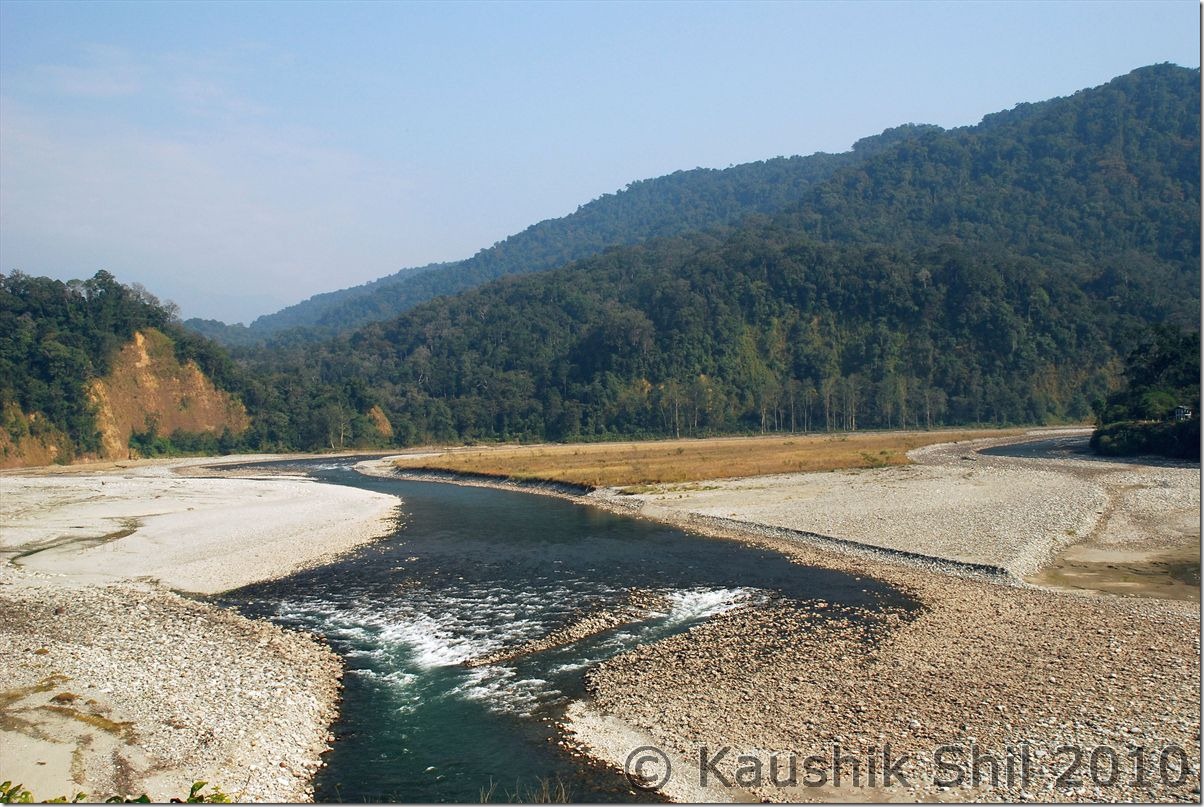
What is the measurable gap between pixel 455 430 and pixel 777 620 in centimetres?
10904

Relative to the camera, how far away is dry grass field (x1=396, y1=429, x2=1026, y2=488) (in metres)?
55.3

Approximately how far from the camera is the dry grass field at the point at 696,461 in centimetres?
5534

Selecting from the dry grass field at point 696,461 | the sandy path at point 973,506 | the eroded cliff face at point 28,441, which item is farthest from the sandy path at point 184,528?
the eroded cliff face at point 28,441

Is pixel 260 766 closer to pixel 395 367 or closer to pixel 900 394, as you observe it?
pixel 900 394

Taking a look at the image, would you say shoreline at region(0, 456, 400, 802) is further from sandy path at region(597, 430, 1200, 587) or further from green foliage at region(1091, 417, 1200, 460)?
green foliage at region(1091, 417, 1200, 460)

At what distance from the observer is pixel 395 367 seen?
158750 millimetres

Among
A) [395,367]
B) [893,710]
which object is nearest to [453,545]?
[893,710]

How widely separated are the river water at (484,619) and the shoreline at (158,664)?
3.17 ft

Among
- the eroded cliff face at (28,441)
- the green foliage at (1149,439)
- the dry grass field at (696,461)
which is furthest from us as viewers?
the eroded cliff face at (28,441)

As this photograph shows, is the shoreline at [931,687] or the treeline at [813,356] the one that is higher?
the treeline at [813,356]

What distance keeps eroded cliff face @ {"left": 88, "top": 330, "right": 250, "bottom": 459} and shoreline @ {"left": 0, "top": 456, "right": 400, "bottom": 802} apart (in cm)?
6564

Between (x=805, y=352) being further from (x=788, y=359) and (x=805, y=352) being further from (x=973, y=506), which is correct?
(x=973, y=506)

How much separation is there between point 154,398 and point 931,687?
112m

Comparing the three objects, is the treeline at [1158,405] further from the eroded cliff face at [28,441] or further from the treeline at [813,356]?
the eroded cliff face at [28,441]
